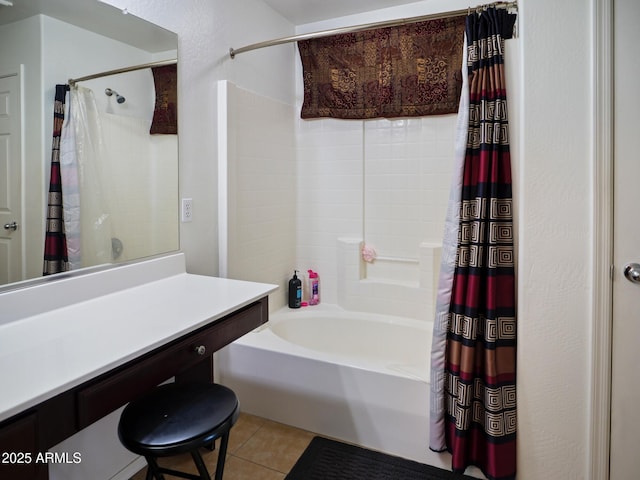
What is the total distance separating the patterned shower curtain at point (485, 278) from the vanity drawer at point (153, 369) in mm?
851

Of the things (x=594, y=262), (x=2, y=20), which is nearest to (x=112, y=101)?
(x=2, y=20)

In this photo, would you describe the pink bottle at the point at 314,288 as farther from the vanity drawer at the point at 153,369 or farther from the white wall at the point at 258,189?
the vanity drawer at the point at 153,369

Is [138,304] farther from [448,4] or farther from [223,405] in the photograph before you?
[448,4]

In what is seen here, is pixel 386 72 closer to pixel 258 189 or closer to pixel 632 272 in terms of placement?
pixel 258 189

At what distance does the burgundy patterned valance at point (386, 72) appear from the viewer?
2.38m

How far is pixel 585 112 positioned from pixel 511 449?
1.27 metres

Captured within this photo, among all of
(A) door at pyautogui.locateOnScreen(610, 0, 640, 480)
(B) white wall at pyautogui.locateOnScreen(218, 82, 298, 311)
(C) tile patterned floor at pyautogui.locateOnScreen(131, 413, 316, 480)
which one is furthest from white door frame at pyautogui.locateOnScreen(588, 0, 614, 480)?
(B) white wall at pyautogui.locateOnScreen(218, 82, 298, 311)

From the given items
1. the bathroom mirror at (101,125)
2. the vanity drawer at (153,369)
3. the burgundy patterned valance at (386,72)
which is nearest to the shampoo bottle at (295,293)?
the bathroom mirror at (101,125)

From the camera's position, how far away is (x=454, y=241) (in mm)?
1613

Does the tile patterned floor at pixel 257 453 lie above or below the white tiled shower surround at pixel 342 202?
below

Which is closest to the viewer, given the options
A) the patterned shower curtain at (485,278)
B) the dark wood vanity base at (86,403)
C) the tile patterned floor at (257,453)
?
the dark wood vanity base at (86,403)

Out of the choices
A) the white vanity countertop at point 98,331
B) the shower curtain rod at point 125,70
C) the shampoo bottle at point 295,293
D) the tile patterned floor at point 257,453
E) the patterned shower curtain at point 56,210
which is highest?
the shower curtain rod at point 125,70

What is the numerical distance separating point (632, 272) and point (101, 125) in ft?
6.61

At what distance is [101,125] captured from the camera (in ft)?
5.15
